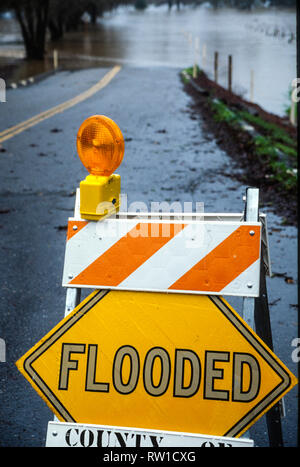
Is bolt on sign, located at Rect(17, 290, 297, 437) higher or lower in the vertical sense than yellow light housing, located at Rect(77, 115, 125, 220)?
lower

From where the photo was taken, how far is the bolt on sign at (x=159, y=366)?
2.55 m

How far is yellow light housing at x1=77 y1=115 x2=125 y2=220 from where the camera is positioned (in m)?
2.60

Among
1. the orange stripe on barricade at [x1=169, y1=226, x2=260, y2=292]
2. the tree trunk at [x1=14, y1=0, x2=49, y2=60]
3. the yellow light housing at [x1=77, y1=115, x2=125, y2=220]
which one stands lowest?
the orange stripe on barricade at [x1=169, y1=226, x2=260, y2=292]

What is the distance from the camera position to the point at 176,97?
20.1 meters

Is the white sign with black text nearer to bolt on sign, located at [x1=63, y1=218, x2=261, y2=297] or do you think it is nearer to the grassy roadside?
bolt on sign, located at [x1=63, y1=218, x2=261, y2=297]

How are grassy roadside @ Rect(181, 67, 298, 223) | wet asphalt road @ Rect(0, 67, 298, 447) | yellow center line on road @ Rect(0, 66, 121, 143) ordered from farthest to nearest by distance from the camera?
1. yellow center line on road @ Rect(0, 66, 121, 143)
2. grassy roadside @ Rect(181, 67, 298, 223)
3. wet asphalt road @ Rect(0, 67, 298, 447)

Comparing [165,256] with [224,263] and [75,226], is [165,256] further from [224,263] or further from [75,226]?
[75,226]

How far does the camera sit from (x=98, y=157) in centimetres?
264

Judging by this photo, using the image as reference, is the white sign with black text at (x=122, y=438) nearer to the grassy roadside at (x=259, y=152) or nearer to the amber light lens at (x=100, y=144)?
the amber light lens at (x=100, y=144)

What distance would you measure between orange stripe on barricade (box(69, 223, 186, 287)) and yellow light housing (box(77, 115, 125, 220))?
0.16 meters

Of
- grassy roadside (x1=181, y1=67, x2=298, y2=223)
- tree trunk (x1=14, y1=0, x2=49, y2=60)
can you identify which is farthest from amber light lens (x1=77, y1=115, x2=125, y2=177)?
tree trunk (x1=14, y1=0, x2=49, y2=60)

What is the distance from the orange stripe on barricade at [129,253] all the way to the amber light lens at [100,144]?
29 centimetres

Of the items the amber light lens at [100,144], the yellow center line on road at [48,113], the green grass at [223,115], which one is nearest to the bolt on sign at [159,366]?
the amber light lens at [100,144]
